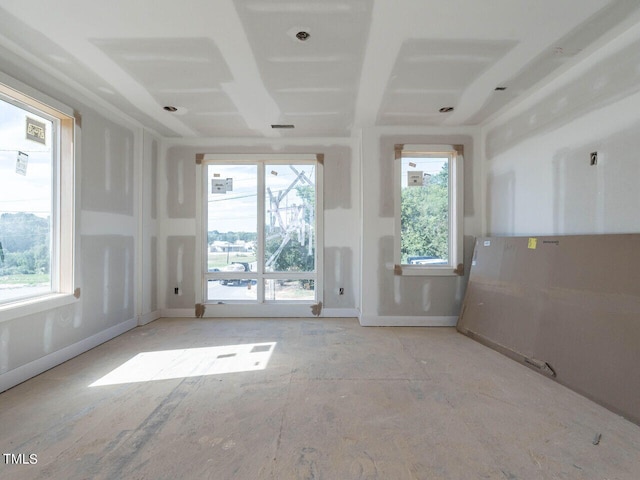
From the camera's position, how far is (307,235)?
4.87 m

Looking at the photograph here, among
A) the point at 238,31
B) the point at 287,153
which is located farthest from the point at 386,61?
the point at 287,153

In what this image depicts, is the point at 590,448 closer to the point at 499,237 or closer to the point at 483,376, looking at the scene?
the point at 483,376

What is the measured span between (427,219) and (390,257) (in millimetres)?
785

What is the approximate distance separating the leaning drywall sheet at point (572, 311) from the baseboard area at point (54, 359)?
4494 mm

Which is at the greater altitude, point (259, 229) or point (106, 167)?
point (106, 167)

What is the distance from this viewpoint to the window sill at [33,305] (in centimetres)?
253

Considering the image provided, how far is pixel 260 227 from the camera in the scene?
4.83 meters

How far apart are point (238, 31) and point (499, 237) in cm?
354

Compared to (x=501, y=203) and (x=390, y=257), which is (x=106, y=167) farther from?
(x=501, y=203)

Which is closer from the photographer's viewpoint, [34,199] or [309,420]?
[309,420]

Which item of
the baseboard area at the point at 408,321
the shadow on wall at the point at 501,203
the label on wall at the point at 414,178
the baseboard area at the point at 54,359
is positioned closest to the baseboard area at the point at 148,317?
the baseboard area at the point at 54,359

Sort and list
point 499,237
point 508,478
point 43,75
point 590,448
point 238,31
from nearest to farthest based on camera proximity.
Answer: point 508,478, point 590,448, point 238,31, point 43,75, point 499,237

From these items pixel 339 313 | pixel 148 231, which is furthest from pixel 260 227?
pixel 339 313

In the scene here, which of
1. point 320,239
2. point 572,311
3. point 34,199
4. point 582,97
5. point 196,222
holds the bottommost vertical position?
point 572,311
